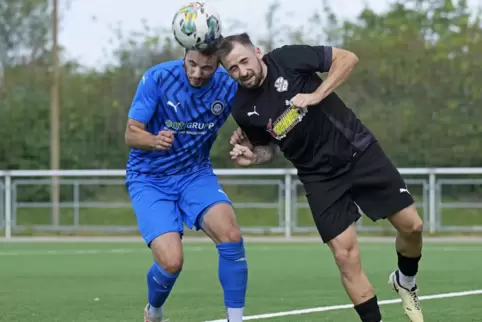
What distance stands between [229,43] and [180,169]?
3.99 ft

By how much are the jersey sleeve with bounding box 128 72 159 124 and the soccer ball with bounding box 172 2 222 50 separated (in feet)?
1.29

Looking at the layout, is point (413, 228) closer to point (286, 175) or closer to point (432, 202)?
point (432, 202)

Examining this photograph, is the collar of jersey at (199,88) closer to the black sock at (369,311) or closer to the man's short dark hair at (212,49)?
the man's short dark hair at (212,49)

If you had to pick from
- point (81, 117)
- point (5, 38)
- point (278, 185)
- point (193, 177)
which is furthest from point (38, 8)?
point (193, 177)

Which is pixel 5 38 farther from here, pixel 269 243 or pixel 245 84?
pixel 245 84

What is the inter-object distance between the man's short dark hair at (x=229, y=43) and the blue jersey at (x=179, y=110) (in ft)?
1.72

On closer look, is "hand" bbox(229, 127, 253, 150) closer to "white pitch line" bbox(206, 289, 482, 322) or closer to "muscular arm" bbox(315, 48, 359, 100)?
"muscular arm" bbox(315, 48, 359, 100)

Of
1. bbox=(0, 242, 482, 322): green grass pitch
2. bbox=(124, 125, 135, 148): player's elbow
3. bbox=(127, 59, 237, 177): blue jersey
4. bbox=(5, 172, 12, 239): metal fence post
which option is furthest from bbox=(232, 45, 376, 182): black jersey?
bbox=(5, 172, 12, 239): metal fence post

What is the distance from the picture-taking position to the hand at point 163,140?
23.4 ft

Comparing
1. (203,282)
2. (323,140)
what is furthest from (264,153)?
(203,282)

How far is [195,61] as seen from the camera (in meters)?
7.18

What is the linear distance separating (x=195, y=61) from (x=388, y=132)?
18.4 meters

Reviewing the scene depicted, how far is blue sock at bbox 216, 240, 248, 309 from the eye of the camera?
7266mm

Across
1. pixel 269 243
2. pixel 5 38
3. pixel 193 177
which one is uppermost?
pixel 5 38
